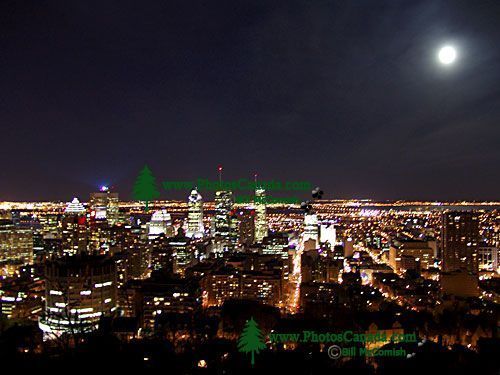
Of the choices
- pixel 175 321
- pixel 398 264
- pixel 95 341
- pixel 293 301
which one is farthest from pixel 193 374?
pixel 398 264

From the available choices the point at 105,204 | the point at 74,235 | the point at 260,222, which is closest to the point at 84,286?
the point at 74,235

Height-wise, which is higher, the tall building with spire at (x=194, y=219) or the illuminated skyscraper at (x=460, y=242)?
the tall building with spire at (x=194, y=219)

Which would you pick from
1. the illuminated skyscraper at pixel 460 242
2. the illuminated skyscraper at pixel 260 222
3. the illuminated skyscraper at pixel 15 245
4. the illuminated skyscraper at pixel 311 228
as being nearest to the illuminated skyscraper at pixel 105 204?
the illuminated skyscraper at pixel 15 245

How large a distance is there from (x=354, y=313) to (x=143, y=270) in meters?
9.58

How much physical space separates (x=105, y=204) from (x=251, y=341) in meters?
22.5

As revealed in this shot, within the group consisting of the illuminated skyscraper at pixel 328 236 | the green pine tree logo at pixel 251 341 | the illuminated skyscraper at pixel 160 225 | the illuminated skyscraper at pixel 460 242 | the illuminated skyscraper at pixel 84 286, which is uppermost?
the illuminated skyscraper at pixel 160 225

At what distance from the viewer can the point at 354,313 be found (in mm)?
8430

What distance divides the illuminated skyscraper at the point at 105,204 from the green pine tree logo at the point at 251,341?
20.0m

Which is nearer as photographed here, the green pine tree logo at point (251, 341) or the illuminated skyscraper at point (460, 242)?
the green pine tree logo at point (251, 341)

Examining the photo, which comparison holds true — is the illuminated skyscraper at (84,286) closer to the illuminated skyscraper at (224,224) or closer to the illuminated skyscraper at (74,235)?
the illuminated skyscraper at (74,235)

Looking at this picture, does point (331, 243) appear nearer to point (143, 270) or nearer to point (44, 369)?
point (143, 270)

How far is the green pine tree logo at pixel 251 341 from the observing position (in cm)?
599

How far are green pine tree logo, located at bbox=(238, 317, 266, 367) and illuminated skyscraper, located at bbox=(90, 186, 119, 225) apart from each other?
20.0 m

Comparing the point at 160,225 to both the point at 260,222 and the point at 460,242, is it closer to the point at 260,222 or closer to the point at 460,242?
the point at 260,222
